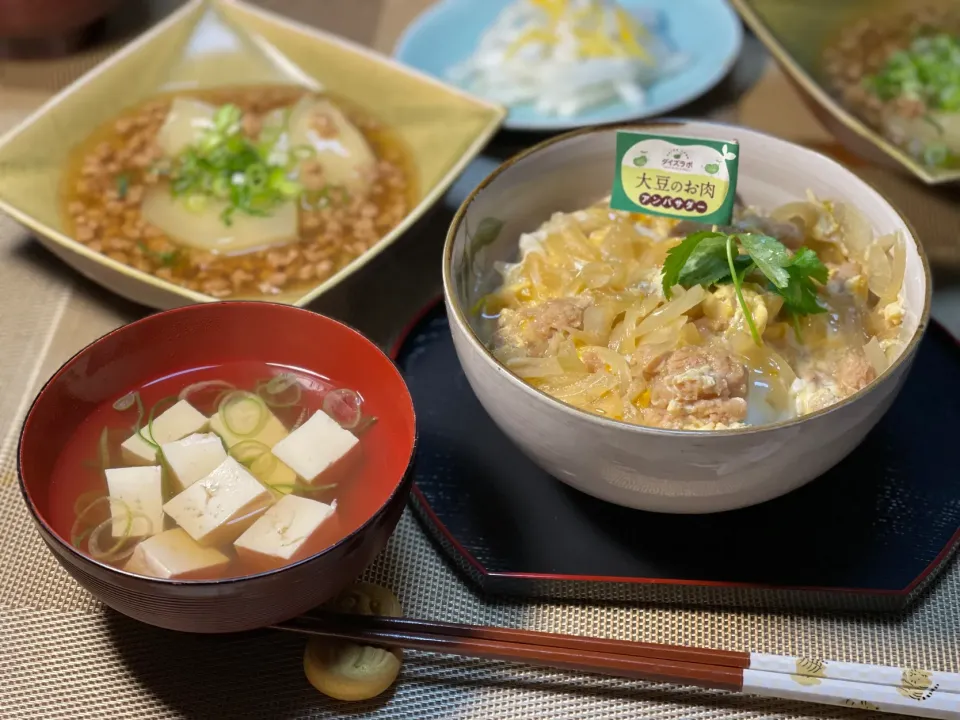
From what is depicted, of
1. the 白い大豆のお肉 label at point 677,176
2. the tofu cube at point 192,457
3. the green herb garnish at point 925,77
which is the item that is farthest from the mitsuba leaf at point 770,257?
the green herb garnish at point 925,77

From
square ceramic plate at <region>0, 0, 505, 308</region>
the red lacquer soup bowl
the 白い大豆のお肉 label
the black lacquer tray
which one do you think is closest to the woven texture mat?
the black lacquer tray

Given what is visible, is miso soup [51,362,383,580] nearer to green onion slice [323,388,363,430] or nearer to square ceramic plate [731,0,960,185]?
green onion slice [323,388,363,430]

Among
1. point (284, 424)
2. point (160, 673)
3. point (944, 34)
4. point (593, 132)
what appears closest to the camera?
point (160, 673)

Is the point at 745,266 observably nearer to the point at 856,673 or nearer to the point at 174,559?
the point at 856,673

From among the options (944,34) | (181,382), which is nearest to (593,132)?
(181,382)

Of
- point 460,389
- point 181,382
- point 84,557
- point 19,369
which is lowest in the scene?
point 19,369

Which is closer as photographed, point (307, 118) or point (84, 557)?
point (84, 557)

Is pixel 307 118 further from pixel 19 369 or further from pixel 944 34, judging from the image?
pixel 944 34
